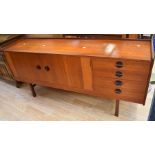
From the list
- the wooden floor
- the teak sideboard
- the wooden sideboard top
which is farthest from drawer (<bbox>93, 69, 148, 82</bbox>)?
the wooden floor

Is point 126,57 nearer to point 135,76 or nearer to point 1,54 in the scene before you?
point 135,76

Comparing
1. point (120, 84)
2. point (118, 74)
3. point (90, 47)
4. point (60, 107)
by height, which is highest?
point (90, 47)

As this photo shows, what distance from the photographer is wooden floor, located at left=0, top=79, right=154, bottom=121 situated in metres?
1.64

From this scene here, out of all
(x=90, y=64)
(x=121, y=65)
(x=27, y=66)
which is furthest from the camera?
(x=27, y=66)

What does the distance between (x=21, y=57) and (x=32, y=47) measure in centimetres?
16

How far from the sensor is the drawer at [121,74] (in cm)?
123

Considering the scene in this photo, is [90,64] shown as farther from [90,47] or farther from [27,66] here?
[27,66]

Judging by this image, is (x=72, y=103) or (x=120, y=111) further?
(x=72, y=103)

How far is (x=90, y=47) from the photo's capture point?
1.47m

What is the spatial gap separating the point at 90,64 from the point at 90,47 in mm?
207

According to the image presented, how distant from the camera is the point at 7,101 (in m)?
2.03

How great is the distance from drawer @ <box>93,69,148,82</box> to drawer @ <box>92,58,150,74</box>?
0.02 metres

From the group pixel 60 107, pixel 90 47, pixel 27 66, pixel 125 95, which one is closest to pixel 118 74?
pixel 125 95
